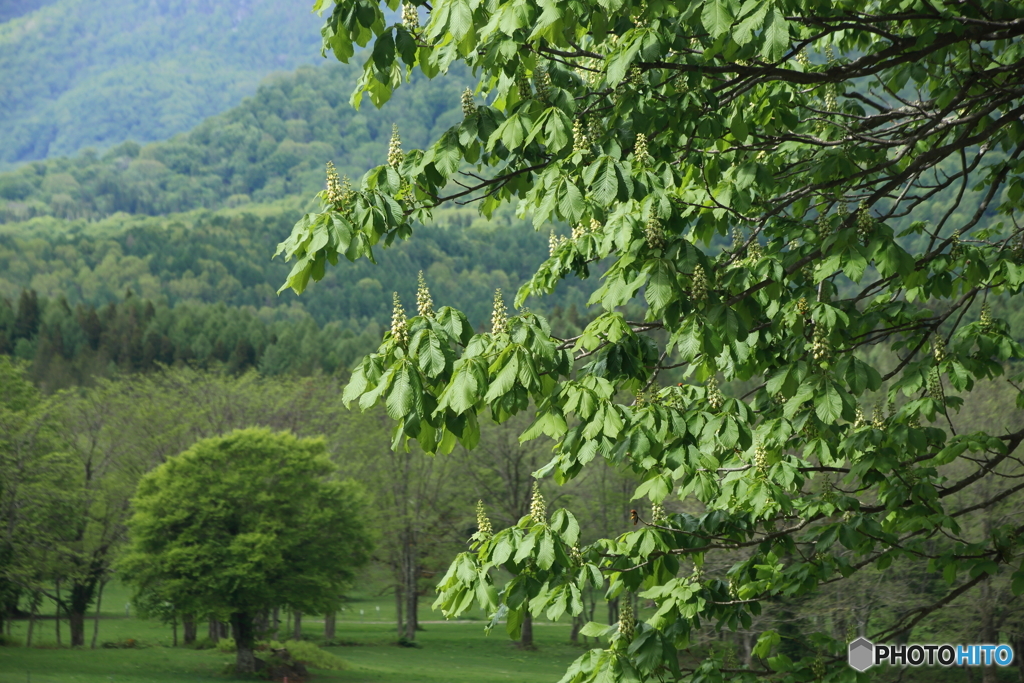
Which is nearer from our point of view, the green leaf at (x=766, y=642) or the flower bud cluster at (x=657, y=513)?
the flower bud cluster at (x=657, y=513)

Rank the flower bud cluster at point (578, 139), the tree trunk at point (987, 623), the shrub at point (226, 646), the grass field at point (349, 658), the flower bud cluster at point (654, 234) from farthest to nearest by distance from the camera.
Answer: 1. the shrub at point (226, 646)
2. the grass field at point (349, 658)
3. the tree trunk at point (987, 623)
4. the flower bud cluster at point (578, 139)
5. the flower bud cluster at point (654, 234)

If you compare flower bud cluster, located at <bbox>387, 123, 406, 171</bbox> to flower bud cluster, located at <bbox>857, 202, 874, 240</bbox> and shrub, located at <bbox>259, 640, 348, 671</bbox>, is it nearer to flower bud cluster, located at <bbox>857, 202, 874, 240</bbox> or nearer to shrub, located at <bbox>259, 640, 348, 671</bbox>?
flower bud cluster, located at <bbox>857, 202, 874, 240</bbox>

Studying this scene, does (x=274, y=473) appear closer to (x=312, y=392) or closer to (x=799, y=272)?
(x=312, y=392)

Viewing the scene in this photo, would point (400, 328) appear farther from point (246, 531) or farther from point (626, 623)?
point (246, 531)

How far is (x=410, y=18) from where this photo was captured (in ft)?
16.6

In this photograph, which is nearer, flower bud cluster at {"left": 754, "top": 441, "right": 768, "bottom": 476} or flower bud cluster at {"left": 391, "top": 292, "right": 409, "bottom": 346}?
flower bud cluster at {"left": 391, "top": 292, "right": 409, "bottom": 346}

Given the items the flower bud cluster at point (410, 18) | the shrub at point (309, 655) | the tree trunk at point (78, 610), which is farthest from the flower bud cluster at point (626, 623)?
the tree trunk at point (78, 610)

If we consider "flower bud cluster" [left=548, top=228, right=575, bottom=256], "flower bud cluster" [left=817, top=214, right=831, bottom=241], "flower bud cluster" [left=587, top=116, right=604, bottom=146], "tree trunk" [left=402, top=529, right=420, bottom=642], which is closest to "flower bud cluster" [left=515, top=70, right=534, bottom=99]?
"flower bud cluster" [left=587, top=116, right=604, bottom=146]

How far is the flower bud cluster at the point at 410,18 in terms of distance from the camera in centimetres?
503

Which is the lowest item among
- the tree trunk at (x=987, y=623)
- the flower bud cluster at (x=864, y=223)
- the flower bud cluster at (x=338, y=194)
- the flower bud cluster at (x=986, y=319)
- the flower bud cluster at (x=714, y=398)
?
the tree trunk at (x=987, y=623)

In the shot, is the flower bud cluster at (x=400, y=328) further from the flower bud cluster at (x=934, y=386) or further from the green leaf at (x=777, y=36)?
the flower bud cluster at (x=934, y=386)

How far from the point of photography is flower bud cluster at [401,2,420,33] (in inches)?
198

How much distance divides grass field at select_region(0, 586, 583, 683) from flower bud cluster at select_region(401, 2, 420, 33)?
33.7 m

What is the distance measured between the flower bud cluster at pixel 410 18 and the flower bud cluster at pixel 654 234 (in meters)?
1.65
